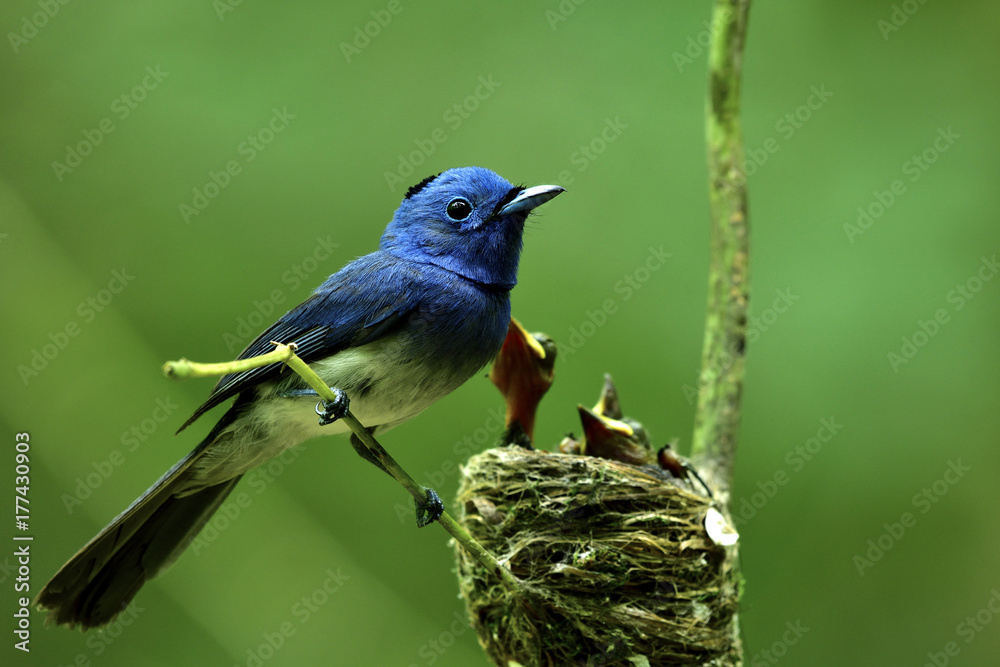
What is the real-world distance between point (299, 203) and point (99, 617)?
9.13 feet

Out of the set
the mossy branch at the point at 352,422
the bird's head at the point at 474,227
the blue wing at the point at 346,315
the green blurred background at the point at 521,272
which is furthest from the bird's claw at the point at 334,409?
the green blurred background at the point at 521,272

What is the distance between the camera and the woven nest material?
250 centimetres

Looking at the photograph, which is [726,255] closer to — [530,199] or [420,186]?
[530,199]

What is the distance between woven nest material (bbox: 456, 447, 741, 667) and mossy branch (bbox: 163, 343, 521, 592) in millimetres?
197

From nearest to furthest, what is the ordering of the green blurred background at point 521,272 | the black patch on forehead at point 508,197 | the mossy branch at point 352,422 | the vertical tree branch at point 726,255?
the mossy branch at point 352,422, the black patch on forehead at point 508,197, the vertical tree branch at point 726,255, the green blurred background at point 521,272

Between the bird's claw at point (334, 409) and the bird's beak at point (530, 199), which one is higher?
the bird's beak at point (530, 199)

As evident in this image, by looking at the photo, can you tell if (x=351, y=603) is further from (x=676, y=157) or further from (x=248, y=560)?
(x=676, y=157)

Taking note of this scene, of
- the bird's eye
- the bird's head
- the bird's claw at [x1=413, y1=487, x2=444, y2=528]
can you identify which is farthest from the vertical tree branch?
the bird's claw at [x1=413, y1=487, x2=444, y2=528]

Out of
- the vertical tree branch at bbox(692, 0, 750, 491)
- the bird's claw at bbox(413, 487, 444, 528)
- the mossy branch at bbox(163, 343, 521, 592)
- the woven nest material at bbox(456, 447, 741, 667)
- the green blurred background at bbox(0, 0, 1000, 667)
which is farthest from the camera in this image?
the green blurred background at bbox(0, 0, 1000, 667)

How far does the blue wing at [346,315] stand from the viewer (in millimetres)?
2533

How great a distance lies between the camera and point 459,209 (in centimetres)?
276

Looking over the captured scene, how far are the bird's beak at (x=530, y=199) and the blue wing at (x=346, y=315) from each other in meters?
0.38

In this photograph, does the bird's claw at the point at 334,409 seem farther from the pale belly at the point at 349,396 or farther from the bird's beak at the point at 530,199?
the bird's beak at the point at 530,199

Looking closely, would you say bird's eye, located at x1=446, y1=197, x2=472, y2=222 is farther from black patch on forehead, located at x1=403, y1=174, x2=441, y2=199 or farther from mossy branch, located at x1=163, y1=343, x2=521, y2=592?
mossy branch, located at x1=163, y1=343, x2=521, y2=592
